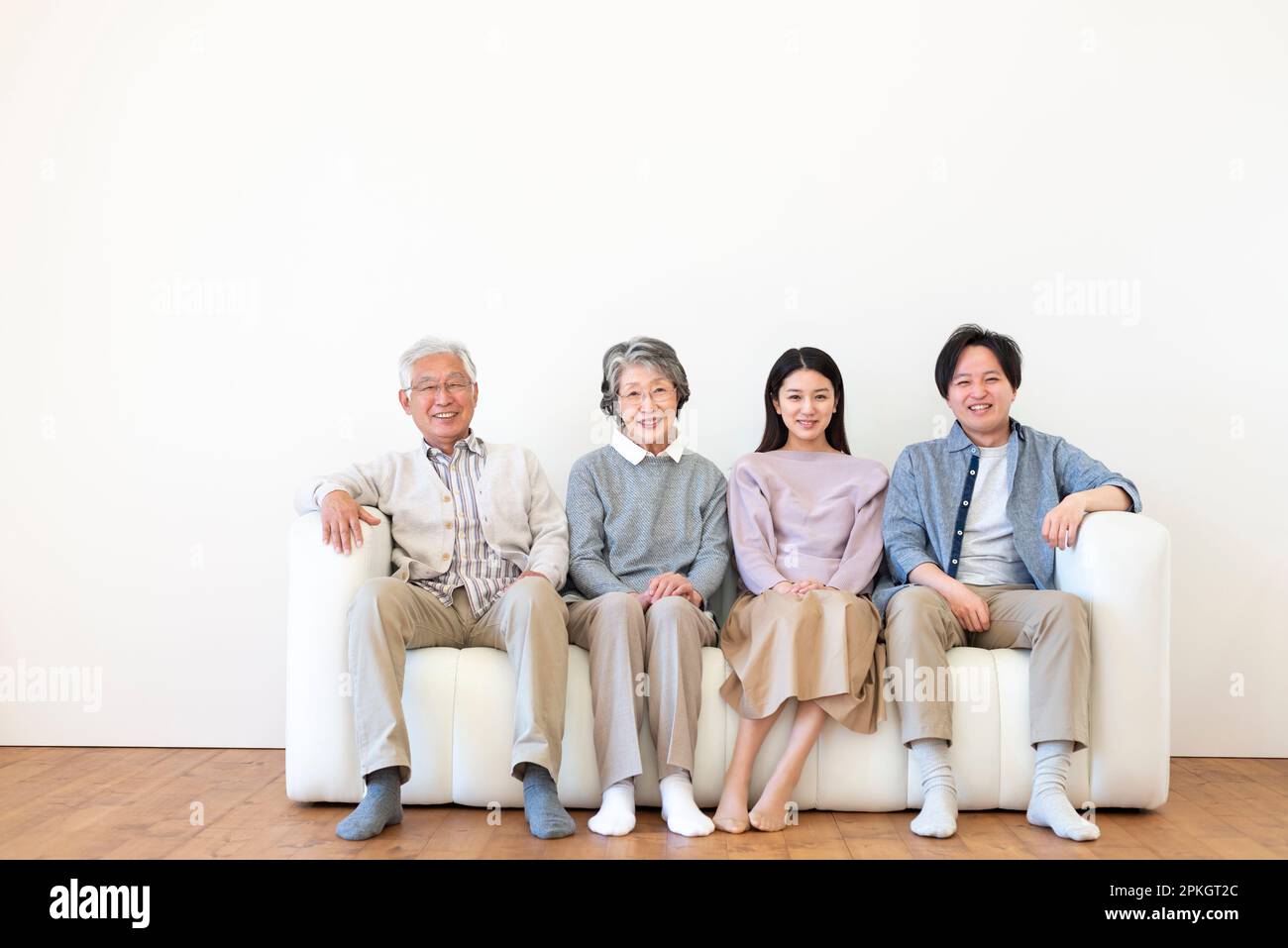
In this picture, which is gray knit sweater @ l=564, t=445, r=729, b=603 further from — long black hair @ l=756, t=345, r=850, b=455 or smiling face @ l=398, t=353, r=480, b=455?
smiling face @ l=398, t=353, r=480, b=455

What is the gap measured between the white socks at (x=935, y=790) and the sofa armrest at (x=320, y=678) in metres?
1.19

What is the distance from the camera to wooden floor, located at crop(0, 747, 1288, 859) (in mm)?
2217

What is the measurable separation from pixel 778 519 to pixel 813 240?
2.87 feet

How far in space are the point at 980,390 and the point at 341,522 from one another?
5.08 feet

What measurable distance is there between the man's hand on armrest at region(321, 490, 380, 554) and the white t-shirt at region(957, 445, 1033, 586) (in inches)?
55.8

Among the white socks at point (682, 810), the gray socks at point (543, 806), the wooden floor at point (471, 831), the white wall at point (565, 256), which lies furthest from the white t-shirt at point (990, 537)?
the gray socks at point (543, 806)

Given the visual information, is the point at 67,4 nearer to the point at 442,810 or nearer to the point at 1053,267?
the point at 442,810

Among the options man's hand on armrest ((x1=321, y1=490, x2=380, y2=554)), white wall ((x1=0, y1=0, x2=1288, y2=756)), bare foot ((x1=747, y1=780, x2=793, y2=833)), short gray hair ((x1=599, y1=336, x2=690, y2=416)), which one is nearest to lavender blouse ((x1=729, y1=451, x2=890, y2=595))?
short gray hair ((x1=599, y1=336, x2=690, y2=416))

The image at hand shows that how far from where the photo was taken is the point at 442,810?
2.55 meters

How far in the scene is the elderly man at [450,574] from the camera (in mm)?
2375

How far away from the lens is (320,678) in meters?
2.54

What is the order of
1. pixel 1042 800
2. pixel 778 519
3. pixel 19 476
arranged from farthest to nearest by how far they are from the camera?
pixel 19 476 < pixel 778 519 < pixel 1042 800
